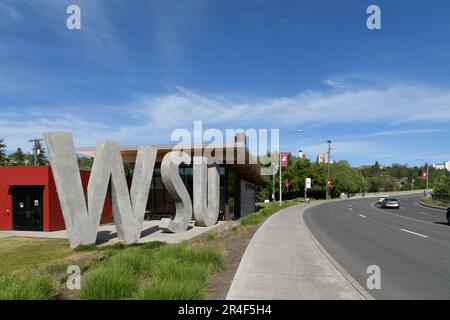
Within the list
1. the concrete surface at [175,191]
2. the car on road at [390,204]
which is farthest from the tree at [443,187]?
the concrete surface at [175,191]

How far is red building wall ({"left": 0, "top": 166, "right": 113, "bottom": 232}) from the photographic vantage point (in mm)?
20172

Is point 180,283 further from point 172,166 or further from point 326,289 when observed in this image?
point 172,166

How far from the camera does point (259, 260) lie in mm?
9305

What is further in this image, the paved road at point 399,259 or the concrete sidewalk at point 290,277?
the paved road at point 399,259

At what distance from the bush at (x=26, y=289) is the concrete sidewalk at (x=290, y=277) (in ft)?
10.2

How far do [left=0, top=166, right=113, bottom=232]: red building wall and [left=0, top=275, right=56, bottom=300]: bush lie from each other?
15369 mm

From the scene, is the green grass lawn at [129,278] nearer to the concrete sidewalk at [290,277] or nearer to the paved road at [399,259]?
the concrete sidewalk at [290,277]

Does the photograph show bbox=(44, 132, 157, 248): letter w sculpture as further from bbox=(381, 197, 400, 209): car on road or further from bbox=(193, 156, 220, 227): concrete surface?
bbox=(381, 197, 400, 209): car on road

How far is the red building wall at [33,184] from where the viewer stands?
20172 millimetres

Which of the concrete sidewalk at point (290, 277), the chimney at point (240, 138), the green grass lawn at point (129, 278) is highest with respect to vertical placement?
the chimney at point (240, 138)

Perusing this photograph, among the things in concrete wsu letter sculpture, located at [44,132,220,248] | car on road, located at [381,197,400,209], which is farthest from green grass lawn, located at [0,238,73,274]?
car on road, located at [381,197,400,209]

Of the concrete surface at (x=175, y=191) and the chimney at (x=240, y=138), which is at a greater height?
the chimney at (x=240, y=138)

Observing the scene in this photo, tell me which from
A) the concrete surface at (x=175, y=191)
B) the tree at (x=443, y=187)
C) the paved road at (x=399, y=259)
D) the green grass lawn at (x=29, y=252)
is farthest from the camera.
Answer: the tree at (x=443, y=187)
